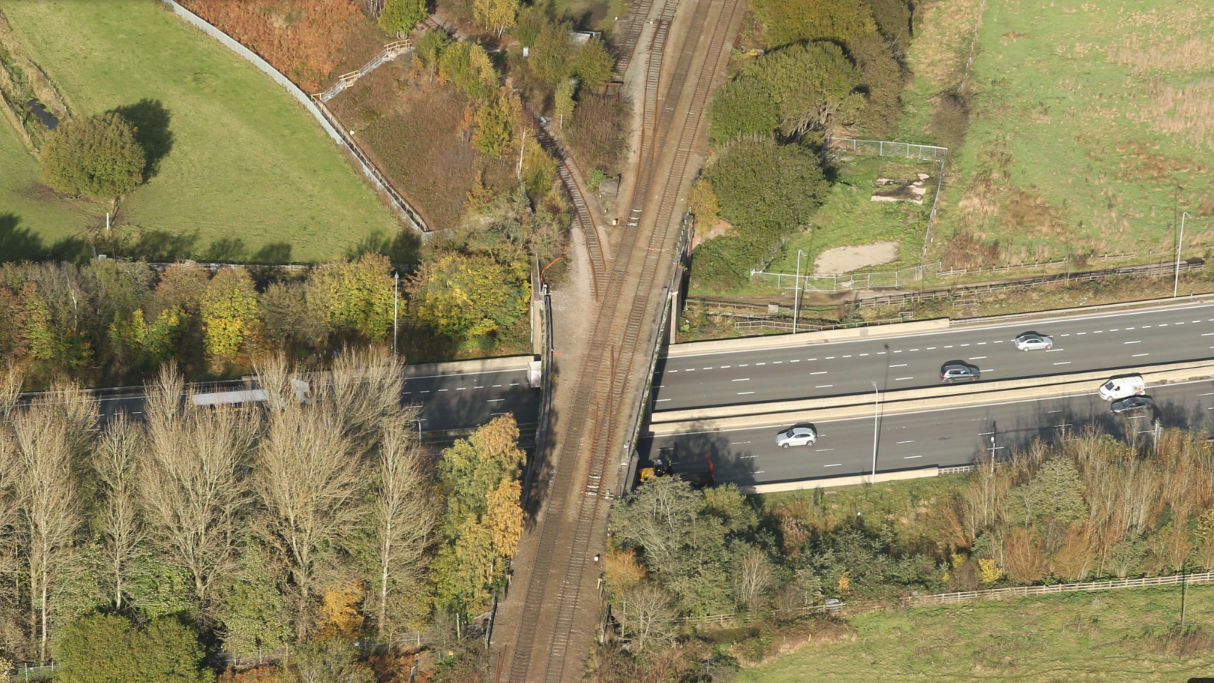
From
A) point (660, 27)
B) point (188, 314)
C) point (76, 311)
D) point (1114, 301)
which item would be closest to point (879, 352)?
point (1114, 301)

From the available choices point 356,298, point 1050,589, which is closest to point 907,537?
point 1050,589

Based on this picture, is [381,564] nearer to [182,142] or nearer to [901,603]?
[901,603]

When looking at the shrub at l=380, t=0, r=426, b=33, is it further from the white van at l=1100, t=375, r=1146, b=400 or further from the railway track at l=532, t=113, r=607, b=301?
the white van at l=1100, t=375, r=1146, b=400

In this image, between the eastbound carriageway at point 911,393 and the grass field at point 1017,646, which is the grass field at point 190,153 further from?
the grass field at point 1017,646

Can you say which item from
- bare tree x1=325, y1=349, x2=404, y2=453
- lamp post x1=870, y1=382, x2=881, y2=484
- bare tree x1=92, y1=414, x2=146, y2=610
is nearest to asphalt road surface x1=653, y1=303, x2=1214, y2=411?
lamp post x1=870, y1=382, x2=881, y2=484

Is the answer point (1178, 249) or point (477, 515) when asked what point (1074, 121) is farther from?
point (477, 515)

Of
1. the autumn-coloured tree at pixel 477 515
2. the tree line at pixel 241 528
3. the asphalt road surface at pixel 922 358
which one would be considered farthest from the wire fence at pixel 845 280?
the tree line at pixel 241 528
